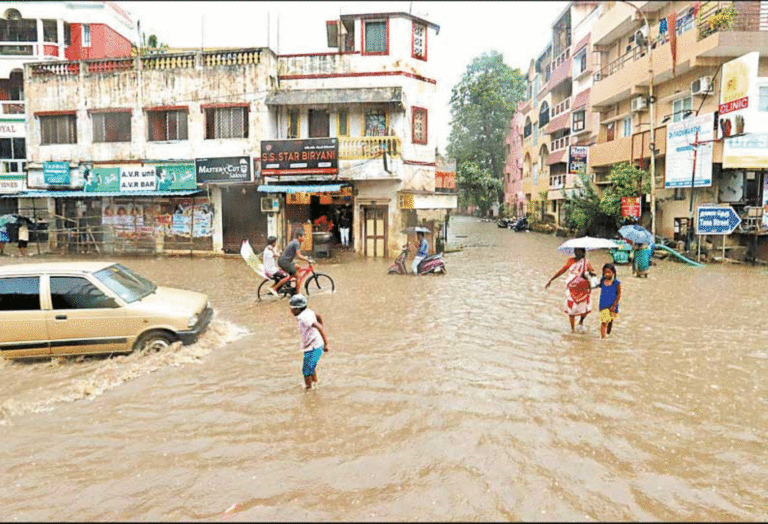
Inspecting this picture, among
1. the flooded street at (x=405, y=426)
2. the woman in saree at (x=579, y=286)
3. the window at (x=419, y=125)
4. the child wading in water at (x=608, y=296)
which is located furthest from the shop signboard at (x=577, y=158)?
the child wading in water at (x=608, y=296)

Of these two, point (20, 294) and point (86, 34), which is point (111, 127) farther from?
point (20, 294)

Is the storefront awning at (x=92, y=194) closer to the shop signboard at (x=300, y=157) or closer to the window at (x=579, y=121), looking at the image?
the shop signboard at (x=300, y=157)

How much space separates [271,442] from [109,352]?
12.3ft

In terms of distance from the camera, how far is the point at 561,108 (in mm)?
39531

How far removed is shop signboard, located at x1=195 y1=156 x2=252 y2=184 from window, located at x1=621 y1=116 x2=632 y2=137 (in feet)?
61.1

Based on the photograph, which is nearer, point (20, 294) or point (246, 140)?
point (20, 294)

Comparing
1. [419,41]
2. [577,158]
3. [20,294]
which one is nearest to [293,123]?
[419,41]

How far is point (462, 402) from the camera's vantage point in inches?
250

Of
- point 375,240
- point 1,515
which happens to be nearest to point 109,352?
point 1,515

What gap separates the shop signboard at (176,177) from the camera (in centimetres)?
2327

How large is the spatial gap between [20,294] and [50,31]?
28.7m

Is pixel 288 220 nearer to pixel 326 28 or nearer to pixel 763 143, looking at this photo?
pixel 326 28

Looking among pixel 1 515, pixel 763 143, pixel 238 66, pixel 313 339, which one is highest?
pixel 238 66

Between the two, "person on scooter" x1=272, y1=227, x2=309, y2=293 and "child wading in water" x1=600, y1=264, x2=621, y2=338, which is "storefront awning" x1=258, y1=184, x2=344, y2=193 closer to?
"person on scooter" x1=272, y1=227, x2=309, y2=293
